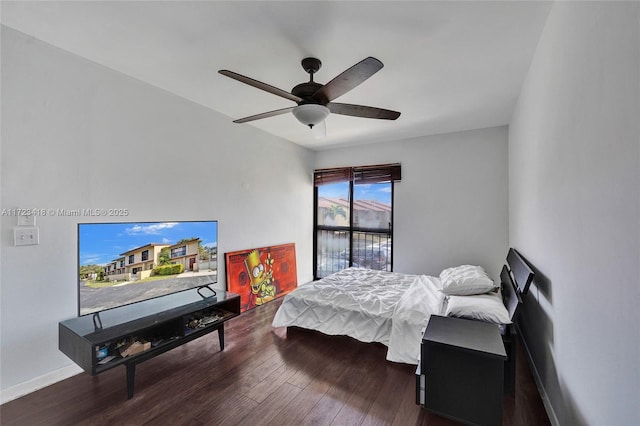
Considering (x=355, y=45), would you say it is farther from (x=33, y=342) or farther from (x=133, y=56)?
(x=33, y=342)

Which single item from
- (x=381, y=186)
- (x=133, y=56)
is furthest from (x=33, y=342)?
(x=381, y=186)

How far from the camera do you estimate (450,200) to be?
13.3ft

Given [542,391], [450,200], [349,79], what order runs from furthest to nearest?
1. [450,200]
2. [542,391]
3. [349,79]

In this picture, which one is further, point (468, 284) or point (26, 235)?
point (468, 284)

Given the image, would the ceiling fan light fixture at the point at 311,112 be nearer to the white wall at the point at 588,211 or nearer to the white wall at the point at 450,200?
the white wall at the point at 588,211

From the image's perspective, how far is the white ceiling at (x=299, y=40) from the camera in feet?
5.43

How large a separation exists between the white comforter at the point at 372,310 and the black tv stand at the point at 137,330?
2.39 feet

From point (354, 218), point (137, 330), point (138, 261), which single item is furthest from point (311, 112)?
point (354, 218)

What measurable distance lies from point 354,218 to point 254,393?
337 centimetres

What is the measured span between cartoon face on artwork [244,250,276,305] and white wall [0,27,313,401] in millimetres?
798

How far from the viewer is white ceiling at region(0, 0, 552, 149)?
166 cm

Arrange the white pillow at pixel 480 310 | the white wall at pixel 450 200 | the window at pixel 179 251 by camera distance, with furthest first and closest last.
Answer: the white wall at pixel 450 200
the window at pixel 179 251
the white pillow at pixel 480 310

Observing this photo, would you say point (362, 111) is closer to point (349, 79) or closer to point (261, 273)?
point (349, 79)

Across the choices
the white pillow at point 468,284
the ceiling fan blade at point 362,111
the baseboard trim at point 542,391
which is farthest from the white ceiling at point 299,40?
the baseboard trim at point 542,391
